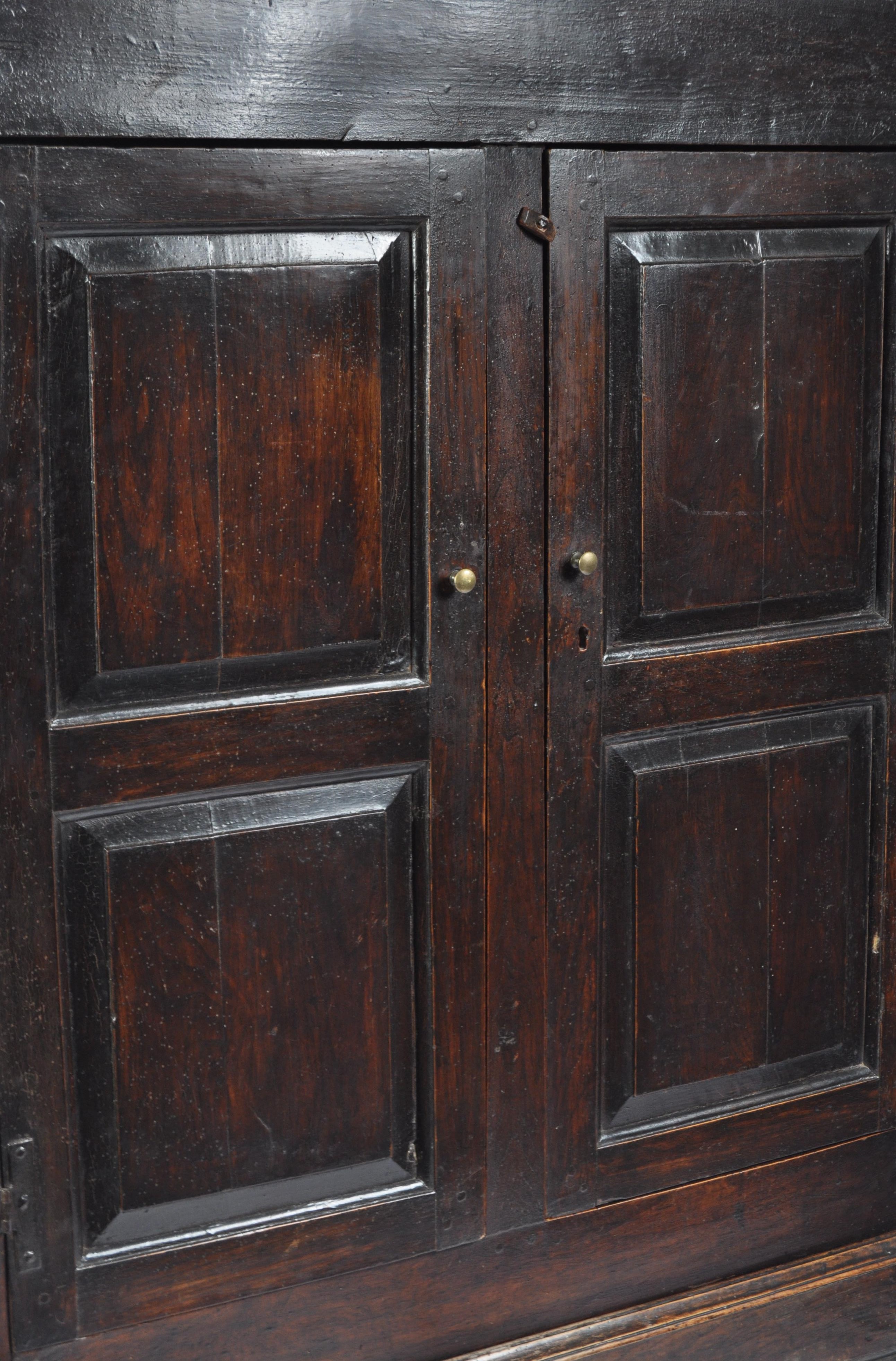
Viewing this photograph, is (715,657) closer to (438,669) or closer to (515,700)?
(515,700)

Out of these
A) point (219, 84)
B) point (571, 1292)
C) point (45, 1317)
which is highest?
point (219, 84)

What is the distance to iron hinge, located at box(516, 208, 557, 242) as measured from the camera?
1.79 metres

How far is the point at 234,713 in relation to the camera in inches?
69.3

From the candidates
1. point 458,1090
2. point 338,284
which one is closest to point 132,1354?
point 458,1090

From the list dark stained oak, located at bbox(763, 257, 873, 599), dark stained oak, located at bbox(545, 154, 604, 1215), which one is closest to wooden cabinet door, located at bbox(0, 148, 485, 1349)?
dark stained oak, located at bbox(545, 154, 604, 1215)

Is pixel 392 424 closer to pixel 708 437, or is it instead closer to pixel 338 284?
pixel 338 284

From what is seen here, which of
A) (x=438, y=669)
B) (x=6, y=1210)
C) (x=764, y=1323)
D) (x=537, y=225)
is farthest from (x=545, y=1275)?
(x=537, y=225)

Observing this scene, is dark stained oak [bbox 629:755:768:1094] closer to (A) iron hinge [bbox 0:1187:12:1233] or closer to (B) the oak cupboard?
(B) the oak cupboard

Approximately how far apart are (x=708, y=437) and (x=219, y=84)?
2.41ft

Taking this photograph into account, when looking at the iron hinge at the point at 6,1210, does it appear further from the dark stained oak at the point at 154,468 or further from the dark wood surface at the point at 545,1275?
the dark stained oak at the point at 154,468

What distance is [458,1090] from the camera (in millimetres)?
1940

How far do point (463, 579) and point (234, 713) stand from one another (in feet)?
1.03

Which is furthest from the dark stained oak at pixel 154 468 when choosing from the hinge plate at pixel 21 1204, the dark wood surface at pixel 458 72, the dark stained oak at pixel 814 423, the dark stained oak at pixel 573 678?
the dark stained oak at pixel 814 423

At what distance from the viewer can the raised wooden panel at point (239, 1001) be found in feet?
5.74
